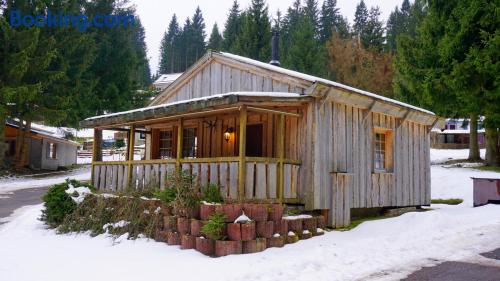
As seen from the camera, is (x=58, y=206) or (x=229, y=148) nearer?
(x=58, y=206)

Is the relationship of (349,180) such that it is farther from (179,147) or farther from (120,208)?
(120,208)

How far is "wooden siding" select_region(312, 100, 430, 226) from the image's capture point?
10180mm

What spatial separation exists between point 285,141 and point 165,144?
18.8 ft

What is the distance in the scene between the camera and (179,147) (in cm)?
1029

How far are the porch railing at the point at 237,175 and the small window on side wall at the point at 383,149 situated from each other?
335 centimetres

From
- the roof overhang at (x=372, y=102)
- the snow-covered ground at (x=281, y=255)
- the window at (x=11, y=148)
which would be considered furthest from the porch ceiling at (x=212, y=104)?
the window at (x=11, y=148)

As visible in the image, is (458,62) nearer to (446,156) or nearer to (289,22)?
(446,156)

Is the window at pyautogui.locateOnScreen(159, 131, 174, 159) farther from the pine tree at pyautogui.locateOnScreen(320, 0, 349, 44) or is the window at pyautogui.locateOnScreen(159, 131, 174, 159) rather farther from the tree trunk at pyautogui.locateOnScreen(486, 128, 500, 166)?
the pine tree at pyautogui.locateOnScreen(320, 0, 349, 44)

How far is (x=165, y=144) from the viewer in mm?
15016

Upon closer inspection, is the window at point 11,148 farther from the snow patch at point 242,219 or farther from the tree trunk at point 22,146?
the snow patch at point 242,219

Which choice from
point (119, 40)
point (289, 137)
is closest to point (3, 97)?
point (119, 40)

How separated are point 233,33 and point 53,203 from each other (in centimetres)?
4140

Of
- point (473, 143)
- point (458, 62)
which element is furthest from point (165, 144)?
point (473, 143)

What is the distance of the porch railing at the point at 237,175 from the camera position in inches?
353
